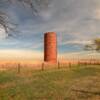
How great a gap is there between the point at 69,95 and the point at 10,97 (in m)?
4.38

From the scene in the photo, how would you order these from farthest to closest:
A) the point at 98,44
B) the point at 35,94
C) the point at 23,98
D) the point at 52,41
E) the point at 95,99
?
the point at 98,44 → the point at 52,41 → the point at 35,94 → the point at 23,98 → the point at 95,99

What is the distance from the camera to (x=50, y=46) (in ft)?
201

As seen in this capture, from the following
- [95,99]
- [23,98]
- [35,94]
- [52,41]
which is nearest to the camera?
[95,99]

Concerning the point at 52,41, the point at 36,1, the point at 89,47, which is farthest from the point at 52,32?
the point at 36,1

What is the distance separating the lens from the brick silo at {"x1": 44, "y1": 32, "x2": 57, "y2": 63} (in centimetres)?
6112

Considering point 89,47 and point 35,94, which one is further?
point 89,47

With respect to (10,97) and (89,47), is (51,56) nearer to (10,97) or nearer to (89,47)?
(89,47)

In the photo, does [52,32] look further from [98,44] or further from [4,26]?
[4,26]

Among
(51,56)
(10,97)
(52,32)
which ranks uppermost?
(52,32)

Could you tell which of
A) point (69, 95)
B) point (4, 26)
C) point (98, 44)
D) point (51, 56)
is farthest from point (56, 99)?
point (98, 44)

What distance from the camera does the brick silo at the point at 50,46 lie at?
61.1 m

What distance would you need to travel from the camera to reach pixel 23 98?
18.1 m

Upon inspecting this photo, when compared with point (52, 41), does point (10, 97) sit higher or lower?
lower

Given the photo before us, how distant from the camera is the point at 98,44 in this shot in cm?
6731
